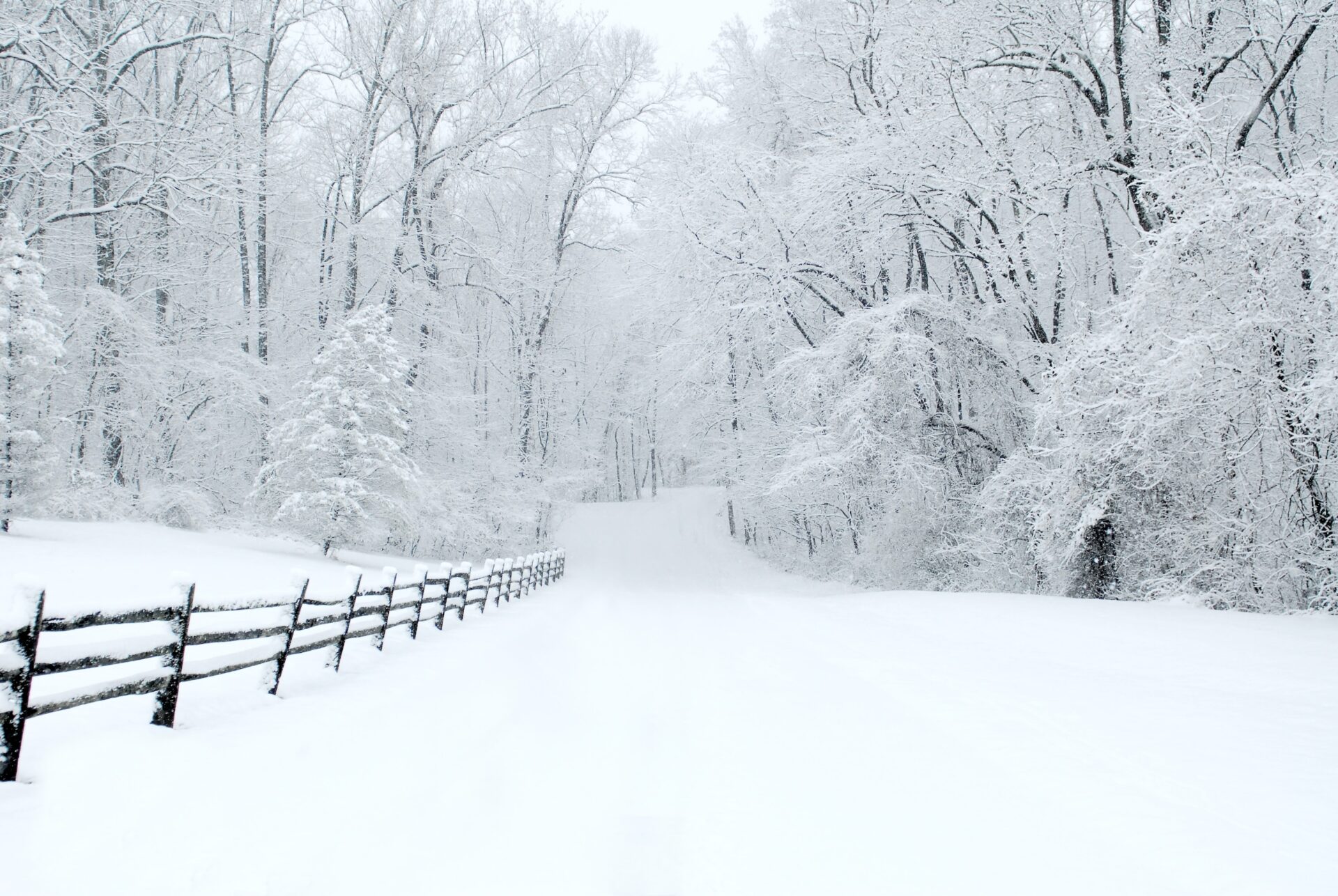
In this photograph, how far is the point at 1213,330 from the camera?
29.9ft

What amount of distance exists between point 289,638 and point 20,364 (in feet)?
33.7

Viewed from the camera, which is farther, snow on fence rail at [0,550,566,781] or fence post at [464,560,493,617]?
fence post at [464,560,493,617]

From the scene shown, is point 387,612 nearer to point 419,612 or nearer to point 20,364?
point 419,612

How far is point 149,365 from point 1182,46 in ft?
73.7

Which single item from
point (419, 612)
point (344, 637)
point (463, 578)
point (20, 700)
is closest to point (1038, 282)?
point (463, 578)

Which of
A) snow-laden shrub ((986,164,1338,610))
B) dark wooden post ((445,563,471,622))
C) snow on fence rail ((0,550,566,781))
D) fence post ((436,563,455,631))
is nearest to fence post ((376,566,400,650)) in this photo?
snow on fence rail ((0,550,566,781))

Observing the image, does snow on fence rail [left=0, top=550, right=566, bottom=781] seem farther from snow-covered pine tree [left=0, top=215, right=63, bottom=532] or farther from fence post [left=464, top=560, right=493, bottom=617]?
snow-covered pine tree [left=0, top=215, right=63, bottom=532]

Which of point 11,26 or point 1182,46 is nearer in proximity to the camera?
point 11,26

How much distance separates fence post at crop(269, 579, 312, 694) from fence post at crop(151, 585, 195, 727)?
125cm

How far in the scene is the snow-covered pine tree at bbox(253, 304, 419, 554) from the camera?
16109 millimetres

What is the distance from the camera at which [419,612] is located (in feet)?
33.0

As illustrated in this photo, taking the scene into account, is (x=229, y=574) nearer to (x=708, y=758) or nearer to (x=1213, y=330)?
(x=708, y=758)

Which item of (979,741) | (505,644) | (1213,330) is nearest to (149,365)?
(505,644)

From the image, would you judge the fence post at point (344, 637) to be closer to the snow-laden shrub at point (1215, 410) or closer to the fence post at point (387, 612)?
the fence post at point (387, 612)
